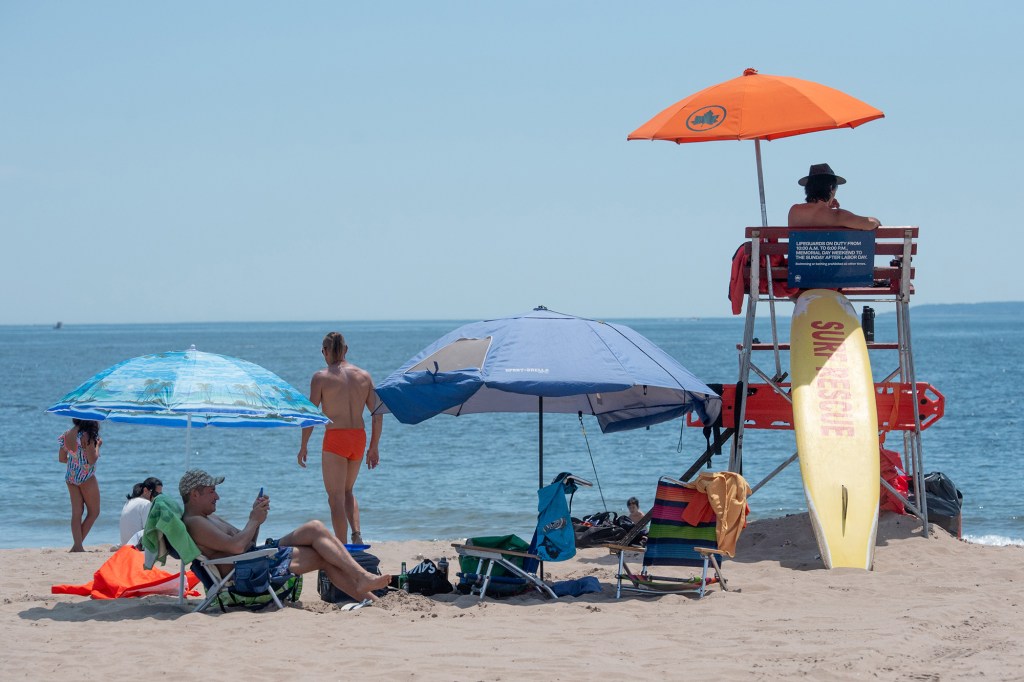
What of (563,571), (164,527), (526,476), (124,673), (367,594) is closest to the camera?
(124,673)

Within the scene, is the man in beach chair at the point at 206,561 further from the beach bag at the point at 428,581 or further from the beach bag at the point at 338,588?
the beach bag at the point at 428,581

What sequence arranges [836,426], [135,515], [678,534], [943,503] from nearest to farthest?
[678,534], [836,426], [135,515], [943,503]

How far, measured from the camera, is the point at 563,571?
8.41 metres

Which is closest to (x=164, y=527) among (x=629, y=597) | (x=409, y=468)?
(x=629, y=597)

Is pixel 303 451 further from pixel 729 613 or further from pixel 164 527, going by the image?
pixel 729 613

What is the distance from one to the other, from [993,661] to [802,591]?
5.69 feet

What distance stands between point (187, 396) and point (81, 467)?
3.64 meters

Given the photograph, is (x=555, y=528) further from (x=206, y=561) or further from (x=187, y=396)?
(x=187, y=396)

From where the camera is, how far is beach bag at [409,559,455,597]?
23.3 ft

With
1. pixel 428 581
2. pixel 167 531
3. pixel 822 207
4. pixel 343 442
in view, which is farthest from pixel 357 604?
pixel 822 207

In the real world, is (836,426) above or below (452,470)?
above

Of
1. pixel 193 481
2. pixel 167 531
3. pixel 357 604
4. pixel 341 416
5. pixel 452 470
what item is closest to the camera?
pixel 167 531

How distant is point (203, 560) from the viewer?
6492 mm

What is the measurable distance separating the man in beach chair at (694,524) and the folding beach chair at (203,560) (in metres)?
2.01
